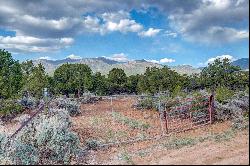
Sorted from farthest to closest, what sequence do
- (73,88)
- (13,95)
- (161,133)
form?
(73,88) < (13,95) < (161,133)

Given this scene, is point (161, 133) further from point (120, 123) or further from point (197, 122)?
point (120, 123)

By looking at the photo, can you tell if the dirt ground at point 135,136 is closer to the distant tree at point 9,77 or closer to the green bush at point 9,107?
the green bush at point 9,107

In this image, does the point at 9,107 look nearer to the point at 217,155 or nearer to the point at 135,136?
the point at 135,136

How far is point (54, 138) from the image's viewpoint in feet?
47.3

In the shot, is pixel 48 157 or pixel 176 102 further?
pixel 176 102

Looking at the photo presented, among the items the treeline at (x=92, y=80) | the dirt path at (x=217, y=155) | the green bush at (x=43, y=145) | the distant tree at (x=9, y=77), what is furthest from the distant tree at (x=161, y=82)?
the dirt path at (x=217, y=155)

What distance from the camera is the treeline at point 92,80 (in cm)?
3148

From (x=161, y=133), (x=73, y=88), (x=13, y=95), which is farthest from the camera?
(x=73, y=88)

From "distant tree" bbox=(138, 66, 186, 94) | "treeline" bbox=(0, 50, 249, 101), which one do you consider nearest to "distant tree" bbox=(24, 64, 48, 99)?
"treeline" bbox=(0, 50, 249, 101)

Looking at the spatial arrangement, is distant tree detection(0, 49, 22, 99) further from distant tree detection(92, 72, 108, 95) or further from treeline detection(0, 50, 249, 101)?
distant tree detection(92, 72, 108, 95)

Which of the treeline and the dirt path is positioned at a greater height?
the treeline

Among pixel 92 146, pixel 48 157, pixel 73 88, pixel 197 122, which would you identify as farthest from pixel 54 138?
pixel 73 88

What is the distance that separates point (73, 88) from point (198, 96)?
25312 millimetres

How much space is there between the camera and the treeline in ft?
103
